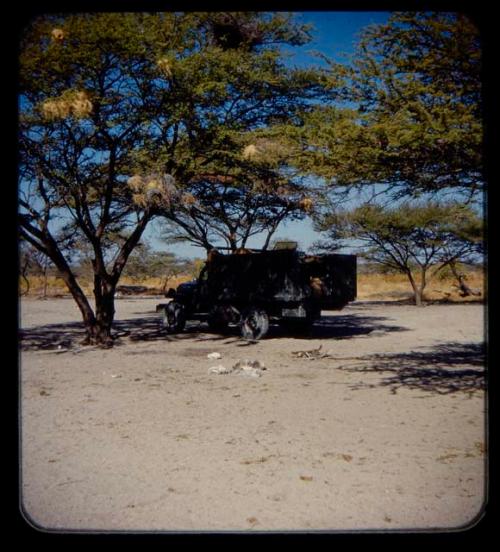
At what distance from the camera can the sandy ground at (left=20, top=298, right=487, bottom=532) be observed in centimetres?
395

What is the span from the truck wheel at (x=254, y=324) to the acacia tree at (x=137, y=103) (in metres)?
3.66

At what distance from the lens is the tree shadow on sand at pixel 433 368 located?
8.17 meters

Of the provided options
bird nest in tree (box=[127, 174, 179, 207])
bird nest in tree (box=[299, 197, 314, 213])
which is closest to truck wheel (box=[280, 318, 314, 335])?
bird nest in tree (box=[299, 197, 314, 213])

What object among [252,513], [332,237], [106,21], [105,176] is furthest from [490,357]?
[332,237]

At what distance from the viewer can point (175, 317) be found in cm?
1609

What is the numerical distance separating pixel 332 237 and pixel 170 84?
22099 millimetres

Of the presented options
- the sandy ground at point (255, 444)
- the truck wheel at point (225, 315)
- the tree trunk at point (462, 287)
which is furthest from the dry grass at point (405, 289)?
the sandy ground at point (255, 444)

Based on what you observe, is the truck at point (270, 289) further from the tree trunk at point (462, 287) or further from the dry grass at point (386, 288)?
the tree trunk at point (462, 287)

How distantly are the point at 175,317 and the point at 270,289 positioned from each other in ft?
11.3

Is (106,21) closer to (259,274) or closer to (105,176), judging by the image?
(105,176)

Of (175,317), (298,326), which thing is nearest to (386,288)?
(298,326)

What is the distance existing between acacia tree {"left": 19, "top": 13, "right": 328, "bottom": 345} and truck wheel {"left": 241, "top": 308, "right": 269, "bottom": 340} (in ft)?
12.0

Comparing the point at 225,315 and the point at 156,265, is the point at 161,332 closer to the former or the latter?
the point at 225,315
